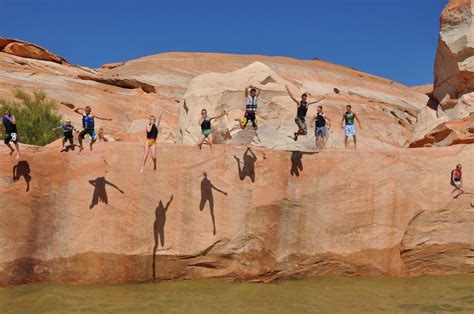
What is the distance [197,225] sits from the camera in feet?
46.8

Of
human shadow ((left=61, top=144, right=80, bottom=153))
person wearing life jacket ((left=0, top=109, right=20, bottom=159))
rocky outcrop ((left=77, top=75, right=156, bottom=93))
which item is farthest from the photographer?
rocky outcrop ((left=77, top=75, right=156, bottom=93))

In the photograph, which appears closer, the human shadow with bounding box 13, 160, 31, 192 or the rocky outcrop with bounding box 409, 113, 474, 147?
the human shadow with bounding box 13, 160, 31, 192

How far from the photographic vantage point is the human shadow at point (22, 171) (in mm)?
13687

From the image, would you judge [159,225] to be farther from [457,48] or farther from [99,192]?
[457,48]

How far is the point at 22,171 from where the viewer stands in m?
13.7

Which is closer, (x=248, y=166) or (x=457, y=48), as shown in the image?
(x=248, y=166)

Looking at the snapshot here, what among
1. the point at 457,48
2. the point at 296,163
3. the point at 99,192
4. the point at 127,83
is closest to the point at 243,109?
the point at 296,163

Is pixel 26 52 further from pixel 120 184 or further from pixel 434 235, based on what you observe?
pixel 434 235

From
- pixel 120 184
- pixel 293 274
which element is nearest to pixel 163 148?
pixel 120 184

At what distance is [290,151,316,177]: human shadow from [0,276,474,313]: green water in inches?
113

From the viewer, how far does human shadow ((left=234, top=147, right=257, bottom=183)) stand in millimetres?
14664

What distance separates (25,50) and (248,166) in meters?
27.5

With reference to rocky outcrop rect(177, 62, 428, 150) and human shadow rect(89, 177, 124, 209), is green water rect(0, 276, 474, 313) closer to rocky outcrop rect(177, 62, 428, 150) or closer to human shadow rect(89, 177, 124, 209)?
human shadow rect(89, 177, 124, 209)

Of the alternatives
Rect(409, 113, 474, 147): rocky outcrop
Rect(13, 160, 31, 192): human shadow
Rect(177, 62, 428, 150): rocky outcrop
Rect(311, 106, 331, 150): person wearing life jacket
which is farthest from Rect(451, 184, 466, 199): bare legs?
Rect(13, 160, 31, 192): human shadow
